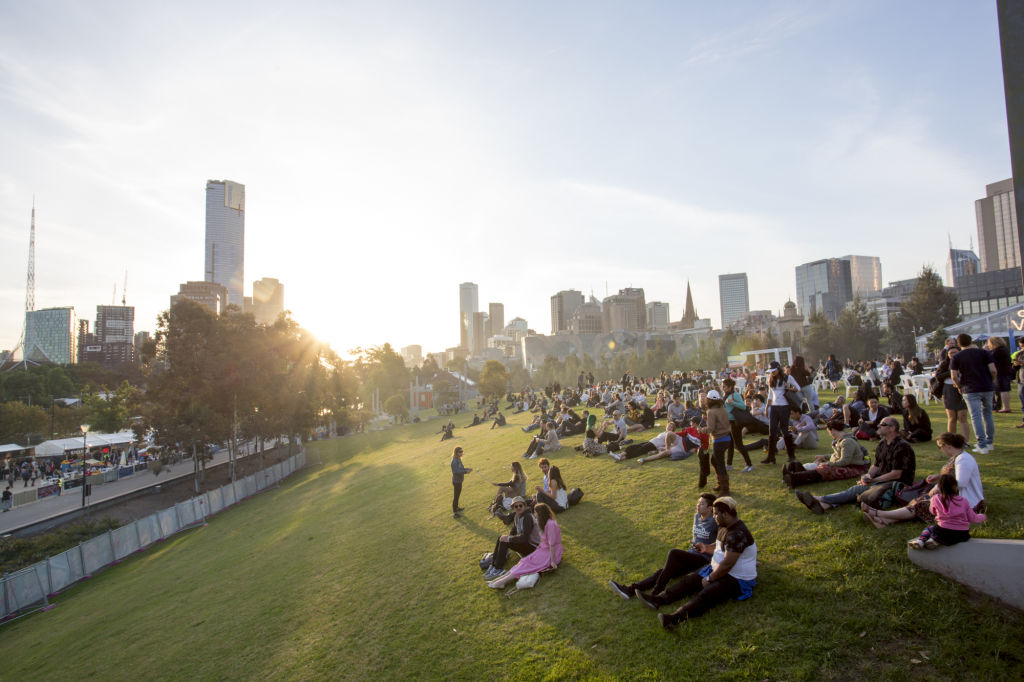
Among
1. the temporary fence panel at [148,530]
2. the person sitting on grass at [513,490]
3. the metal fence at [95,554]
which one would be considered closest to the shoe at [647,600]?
the person sitting on grass at [513,490]

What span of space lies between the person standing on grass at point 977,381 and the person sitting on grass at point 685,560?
18.1 ft

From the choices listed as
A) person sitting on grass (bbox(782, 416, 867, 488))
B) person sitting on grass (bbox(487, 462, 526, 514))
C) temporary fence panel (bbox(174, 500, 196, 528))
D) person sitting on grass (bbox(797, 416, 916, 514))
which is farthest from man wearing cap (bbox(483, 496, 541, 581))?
temporary fence panel (bbox(174, 500, 196, 528))

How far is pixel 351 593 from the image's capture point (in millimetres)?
10609

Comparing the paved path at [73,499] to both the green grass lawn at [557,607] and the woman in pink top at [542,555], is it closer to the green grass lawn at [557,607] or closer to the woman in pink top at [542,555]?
the green grass lawn at [557,607]

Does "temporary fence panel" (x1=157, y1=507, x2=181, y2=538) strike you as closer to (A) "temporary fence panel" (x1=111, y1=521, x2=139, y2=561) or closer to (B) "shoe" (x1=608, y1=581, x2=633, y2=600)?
(A) "temporary fence panel" (x1=111, y1=521, x2=139, y2=561)

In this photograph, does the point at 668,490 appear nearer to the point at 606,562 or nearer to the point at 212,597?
the point at 606,562

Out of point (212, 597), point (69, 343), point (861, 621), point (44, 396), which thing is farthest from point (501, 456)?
point (69, 343)

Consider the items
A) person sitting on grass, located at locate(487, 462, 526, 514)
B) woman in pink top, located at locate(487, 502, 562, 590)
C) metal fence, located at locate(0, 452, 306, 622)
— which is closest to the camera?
woman in pink top, located at locate(487, 502, 562, 590)

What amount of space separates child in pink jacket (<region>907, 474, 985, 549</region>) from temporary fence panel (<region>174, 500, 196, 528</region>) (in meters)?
27.5

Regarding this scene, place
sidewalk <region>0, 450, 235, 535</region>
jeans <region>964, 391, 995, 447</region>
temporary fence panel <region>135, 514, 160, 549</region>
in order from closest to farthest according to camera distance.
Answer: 1. jeans <region>964, 391, 995, 447</region>
2. temporary fence panel <region>135, 514, 160, 549</region>
3. sidewalk <region>0, 450, 235, 535</region>

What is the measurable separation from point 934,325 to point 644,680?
65.5 metres

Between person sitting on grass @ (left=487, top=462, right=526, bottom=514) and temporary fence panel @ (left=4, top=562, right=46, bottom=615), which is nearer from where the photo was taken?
person sitting on grass @ (left=487, top=462, right=526, bottom=514)

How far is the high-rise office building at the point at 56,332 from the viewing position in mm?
181000

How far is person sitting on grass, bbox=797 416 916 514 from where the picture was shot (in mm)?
7348
